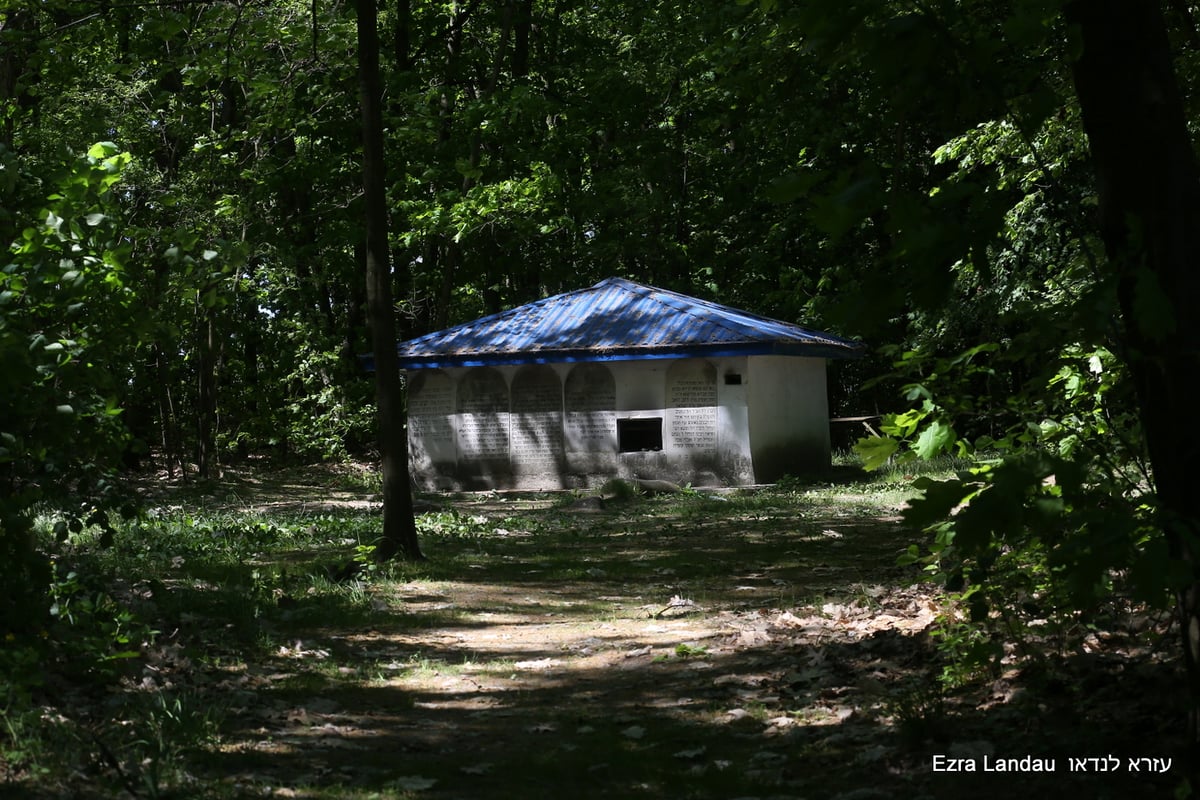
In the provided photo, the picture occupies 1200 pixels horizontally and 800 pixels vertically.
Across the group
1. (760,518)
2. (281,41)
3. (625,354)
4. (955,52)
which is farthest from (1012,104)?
(625,354)

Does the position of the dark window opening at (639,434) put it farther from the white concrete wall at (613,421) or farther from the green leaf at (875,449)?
the green leaf at (875,449)

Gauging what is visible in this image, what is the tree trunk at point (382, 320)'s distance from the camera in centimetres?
1085

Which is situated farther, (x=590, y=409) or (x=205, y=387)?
(x=205, y=387)

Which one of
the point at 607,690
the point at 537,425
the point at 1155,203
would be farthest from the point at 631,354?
the point at 1155,203

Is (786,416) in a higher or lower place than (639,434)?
higher

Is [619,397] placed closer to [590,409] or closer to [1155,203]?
[590,409]

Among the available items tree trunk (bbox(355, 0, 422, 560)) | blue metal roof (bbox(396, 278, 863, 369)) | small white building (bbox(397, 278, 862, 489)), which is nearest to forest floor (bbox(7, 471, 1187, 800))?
tree trunk (bbox(355, 0, 422, 560))

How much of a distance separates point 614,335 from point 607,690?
14.7 m

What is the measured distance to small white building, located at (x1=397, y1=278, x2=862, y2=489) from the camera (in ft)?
65.8

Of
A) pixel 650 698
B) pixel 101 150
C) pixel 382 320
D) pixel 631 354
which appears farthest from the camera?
pixel 631 354

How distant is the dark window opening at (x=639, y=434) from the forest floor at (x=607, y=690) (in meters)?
10.1

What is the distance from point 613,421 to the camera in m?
20.8

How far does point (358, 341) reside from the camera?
2775 cm

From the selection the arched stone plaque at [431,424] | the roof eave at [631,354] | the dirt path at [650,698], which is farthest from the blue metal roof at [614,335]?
the dirt path at [650,698]
